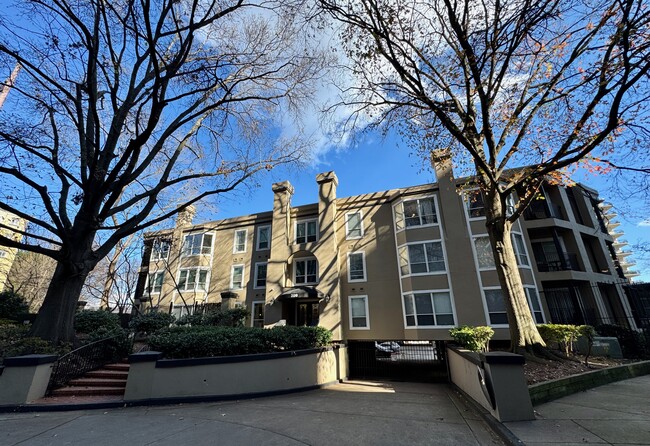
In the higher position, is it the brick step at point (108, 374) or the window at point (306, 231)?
the window at point (306, 231)

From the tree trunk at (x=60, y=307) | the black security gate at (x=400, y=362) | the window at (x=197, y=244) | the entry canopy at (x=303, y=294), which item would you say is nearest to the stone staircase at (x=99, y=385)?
the tree trunk at (x=60, y=307)

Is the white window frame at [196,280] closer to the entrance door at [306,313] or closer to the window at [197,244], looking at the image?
the window at [197,244]

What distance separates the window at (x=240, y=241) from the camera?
22422mm

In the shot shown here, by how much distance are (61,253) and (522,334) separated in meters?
13.7

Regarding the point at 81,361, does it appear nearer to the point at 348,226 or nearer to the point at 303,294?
the point at 303,294

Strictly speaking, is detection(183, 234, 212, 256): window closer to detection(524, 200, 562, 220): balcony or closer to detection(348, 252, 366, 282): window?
detection(348, 252, 366, 282): window

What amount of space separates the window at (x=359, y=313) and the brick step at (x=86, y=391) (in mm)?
12141

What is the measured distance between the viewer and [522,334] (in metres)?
7.51

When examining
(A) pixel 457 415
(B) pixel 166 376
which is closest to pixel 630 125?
(A) pixel 457 415

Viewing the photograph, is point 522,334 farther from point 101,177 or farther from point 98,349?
point 101,177

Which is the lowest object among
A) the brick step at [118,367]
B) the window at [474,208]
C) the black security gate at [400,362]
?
the black security gate at [400,362]

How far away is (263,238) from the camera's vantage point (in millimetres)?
22125

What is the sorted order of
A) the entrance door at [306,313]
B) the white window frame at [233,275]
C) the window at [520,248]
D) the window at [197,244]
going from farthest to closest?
the window at [197,244]
the white window frame at [233,275]
the entrance door at [306,313]
the window at [520,248]

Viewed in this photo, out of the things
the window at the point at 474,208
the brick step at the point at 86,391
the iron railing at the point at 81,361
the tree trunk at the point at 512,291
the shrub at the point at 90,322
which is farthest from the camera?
the window at the point at 474,208
